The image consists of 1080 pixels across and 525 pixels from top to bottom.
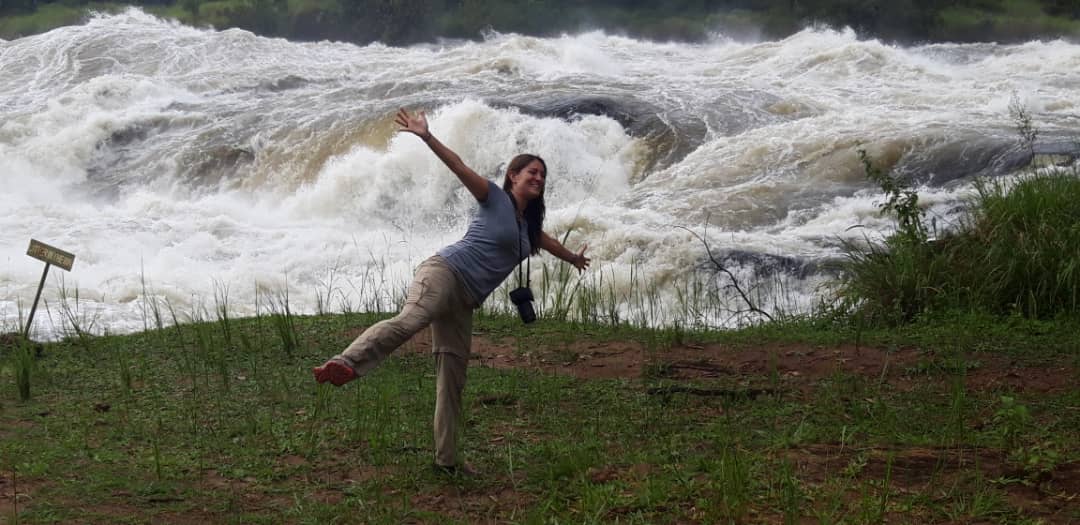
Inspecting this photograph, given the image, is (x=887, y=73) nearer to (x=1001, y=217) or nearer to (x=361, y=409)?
(x=1001, y=217)

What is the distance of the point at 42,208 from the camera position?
17797mm

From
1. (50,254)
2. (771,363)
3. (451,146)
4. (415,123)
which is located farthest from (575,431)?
(451,146)

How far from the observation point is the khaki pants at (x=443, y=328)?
4785 millimetres

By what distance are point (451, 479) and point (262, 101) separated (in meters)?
18.7

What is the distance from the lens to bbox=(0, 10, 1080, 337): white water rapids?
504 inches

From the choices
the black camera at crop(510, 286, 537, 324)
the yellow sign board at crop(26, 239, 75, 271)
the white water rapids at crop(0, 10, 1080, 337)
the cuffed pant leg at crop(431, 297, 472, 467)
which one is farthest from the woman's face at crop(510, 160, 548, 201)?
the white water rapids at crop(0, 10, 1080, 337)

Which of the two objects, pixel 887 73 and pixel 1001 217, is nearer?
pixel 1001 217

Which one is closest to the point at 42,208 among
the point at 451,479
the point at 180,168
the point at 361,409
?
the point at 180,168

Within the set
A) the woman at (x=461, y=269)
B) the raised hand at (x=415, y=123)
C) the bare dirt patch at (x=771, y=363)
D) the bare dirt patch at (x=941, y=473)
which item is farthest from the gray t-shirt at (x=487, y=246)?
the bare dirt patch at (x=771, y=363)

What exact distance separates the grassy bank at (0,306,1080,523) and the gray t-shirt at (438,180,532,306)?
82 centimetres

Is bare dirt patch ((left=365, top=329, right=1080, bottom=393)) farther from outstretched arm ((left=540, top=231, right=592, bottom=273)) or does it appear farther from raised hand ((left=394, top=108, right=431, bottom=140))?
raised hand ((left=394, top=108, right=431, bottom=140))

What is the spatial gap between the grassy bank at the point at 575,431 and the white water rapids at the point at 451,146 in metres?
1.99

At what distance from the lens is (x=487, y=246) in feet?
16.4

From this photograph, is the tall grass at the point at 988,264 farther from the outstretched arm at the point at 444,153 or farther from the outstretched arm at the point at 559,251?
the outstretched arm at the point at 444,153
